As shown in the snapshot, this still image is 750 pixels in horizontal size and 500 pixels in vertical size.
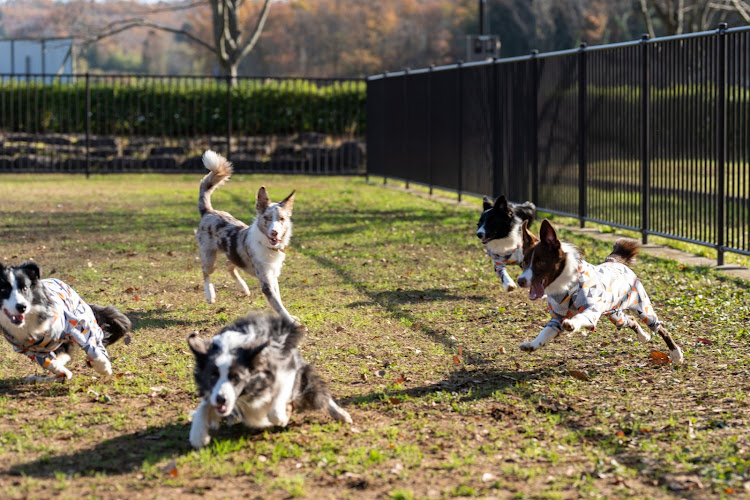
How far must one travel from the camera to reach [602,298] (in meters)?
6.38

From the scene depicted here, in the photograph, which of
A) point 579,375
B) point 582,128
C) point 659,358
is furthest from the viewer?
point 582,128

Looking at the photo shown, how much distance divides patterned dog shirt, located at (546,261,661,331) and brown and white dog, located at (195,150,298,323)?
265cm

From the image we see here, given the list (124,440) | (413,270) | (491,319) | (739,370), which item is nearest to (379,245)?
(413,270)

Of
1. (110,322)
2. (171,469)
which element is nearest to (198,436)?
(171,469)

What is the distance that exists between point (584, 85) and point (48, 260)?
310 inches

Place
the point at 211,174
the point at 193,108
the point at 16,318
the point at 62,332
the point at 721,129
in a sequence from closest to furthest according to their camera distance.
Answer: the point at 16,318 → the point at 62,332 → the point at 211,174 → the point at 721,129 → the point at 193,108

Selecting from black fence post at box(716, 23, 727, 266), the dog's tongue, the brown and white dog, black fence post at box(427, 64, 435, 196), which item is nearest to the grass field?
the brown and white dog

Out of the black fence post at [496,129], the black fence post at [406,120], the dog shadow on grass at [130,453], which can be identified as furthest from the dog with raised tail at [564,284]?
the black fence post at [406,120]

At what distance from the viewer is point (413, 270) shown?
37.1ft

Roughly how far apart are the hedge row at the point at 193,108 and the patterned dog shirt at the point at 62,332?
73.7ft

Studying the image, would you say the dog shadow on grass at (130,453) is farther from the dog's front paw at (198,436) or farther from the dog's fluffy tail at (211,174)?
the dog's fluffy tail at (211,174)

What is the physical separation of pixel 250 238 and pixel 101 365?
2.51 m

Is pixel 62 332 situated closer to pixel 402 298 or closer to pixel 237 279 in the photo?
pixel 237 279

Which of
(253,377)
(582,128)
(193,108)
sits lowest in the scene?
(253,377)
